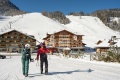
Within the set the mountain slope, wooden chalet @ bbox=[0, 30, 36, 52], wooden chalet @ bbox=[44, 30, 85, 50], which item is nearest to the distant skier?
wooden chalet @ bbox=[0, 30, 36, 52]

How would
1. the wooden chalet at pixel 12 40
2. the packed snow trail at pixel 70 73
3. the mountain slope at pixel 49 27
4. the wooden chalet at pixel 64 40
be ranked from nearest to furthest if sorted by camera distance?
the packed snow trail at pixel 70 73 < the wooden chalet at pixel 12 40 < the wooden chalet at pixel 64 40 < the mountain slope at pixel 49 27

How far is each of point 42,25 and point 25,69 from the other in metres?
147

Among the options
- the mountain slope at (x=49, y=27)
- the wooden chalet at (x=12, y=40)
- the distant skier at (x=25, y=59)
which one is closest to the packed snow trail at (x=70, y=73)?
the distant skier at (x=25, y=59)

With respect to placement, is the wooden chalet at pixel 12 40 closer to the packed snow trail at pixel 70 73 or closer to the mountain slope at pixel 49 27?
the mountain slope at pixel 49 27

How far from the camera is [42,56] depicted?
13.7 m

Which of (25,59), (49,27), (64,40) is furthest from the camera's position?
(49,27)

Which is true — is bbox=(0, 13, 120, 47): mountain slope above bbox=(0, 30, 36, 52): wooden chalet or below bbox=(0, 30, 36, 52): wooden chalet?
above

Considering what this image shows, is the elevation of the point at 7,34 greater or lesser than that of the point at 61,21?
lesser

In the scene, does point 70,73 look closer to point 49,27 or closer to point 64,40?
point 64,40

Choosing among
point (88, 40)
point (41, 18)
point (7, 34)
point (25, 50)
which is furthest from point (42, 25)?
point (25, 50)

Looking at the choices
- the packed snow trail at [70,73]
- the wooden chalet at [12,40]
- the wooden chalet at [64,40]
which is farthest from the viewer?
the wooden chalet at [64,40]

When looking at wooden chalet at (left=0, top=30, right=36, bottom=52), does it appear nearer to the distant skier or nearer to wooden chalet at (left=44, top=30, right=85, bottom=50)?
wooden chalet at (left=44, top=30, right=85, bottom=50)

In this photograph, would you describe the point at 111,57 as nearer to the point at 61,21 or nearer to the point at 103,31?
the point at 103,31

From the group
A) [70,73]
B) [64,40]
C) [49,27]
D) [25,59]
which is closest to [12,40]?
[64,40]
